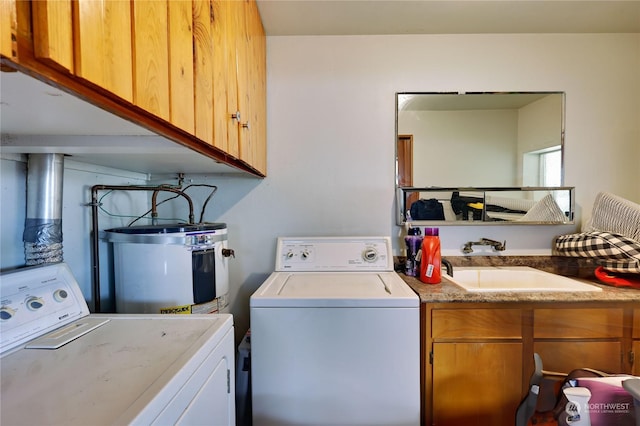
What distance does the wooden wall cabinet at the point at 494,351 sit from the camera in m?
1.13

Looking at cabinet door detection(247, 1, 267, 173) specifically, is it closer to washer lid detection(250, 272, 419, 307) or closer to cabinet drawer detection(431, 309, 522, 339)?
washer lid detection(250, 272, 419, 307)

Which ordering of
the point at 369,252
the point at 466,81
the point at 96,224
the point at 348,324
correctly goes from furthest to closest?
the point at 466,81 → the point at 369,252 → the point at 96,224 → the point at 348,324

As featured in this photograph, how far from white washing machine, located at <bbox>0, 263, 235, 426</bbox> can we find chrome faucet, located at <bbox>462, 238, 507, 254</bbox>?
1.45 meters

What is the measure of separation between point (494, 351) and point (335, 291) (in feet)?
2.34

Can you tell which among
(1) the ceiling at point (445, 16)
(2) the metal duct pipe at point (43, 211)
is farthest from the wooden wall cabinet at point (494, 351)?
(1) the ceiling at point (445, 16)

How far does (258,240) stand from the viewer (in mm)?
Result: 1717

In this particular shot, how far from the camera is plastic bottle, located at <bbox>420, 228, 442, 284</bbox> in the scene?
1.33 metres

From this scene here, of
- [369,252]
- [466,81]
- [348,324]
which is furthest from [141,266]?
[466,81]

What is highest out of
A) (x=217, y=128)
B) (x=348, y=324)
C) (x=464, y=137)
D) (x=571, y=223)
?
(x=464, y=137)

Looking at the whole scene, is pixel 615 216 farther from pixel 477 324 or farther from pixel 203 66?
pixel 203 66

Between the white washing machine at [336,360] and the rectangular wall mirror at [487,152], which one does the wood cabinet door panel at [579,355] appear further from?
the rectangular wall mirror at [487,152]

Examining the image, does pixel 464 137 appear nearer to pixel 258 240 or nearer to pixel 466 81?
pixel 466 81

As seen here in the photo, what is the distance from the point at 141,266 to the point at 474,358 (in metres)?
1.44

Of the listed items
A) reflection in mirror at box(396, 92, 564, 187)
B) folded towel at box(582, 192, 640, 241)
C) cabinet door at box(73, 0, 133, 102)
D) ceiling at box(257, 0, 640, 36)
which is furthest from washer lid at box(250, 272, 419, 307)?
ceiling at box(257, 0, 640, 36)
